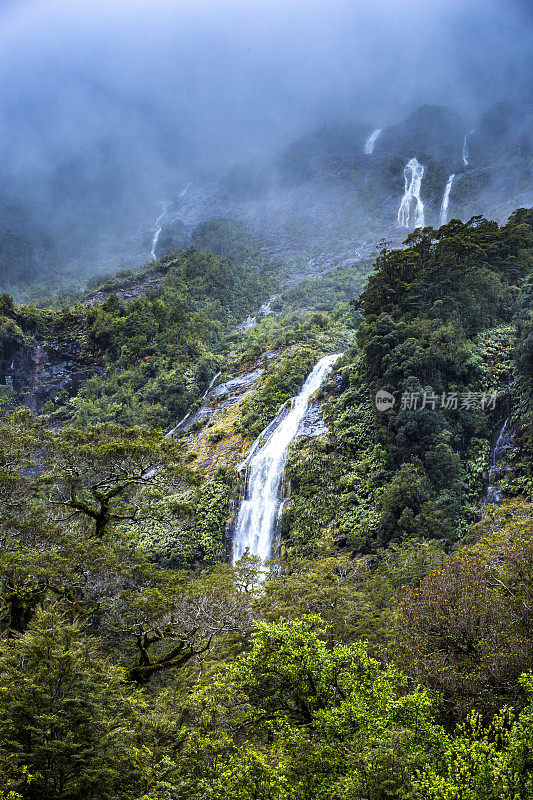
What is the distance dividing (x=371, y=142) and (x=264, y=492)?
367ft

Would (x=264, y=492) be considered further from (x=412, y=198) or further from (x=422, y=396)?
(x=412, y=198)

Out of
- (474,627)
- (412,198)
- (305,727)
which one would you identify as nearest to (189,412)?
(474,627)

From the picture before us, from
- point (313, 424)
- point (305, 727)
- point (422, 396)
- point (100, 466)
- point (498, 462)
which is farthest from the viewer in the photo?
point (313, 424)

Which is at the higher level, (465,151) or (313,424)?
(465,151)

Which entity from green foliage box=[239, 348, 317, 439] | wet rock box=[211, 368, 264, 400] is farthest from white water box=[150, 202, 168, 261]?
green foliage box=[239, 348, 317, 439]

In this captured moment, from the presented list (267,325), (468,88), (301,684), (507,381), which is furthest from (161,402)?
(468,88)

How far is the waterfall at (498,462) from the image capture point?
66.9 ft

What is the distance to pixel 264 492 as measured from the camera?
2728 cm

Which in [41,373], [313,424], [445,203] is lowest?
[313,424]

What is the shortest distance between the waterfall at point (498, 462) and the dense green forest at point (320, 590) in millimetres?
437

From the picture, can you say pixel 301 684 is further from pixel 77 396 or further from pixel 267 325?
pixel 267 325

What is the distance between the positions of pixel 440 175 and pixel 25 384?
252 feet
